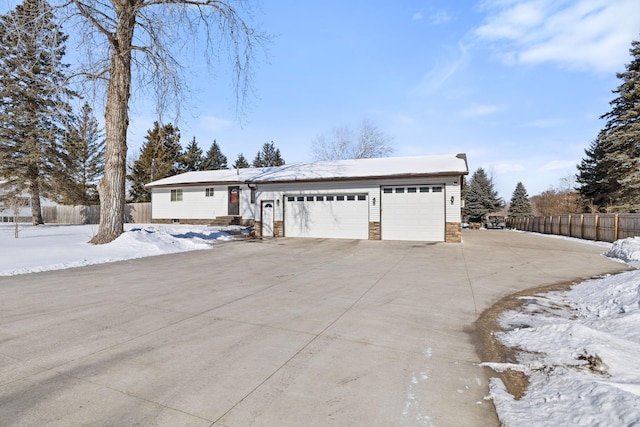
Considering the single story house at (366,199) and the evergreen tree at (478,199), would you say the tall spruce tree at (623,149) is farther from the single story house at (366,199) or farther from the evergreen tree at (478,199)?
the evergreen tree at (478,199)

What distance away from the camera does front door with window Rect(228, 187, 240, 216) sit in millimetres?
22688

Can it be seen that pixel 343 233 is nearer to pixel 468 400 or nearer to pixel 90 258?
pixel 90 258

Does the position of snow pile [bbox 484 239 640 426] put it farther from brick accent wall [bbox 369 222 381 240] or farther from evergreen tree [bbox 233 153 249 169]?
evergreen tree [bbox 233 153 249 169]

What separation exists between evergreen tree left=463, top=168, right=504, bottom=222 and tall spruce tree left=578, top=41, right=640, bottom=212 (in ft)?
54.4

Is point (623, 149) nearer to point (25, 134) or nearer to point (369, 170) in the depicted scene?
point (369, 170)

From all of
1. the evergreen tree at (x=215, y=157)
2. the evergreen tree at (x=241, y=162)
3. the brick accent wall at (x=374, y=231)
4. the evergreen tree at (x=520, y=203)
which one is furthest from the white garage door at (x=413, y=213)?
the evergreen tree at (x=241, y=162)

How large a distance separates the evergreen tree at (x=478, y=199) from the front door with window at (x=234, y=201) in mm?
31313

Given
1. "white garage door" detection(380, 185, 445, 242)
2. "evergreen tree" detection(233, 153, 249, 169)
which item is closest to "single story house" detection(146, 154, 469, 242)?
"white garage door" detection(380, 185, 445, 242)

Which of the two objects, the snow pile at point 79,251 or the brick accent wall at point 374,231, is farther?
the brick accent wall at point 374,231

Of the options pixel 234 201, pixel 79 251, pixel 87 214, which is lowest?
pixel 79 251

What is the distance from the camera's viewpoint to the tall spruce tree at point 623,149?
822 inches

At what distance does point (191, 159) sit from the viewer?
38.8 meters

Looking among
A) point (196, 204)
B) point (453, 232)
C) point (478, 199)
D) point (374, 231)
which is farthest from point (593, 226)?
point (478, 199)

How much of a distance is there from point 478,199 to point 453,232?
30650 millimetres
